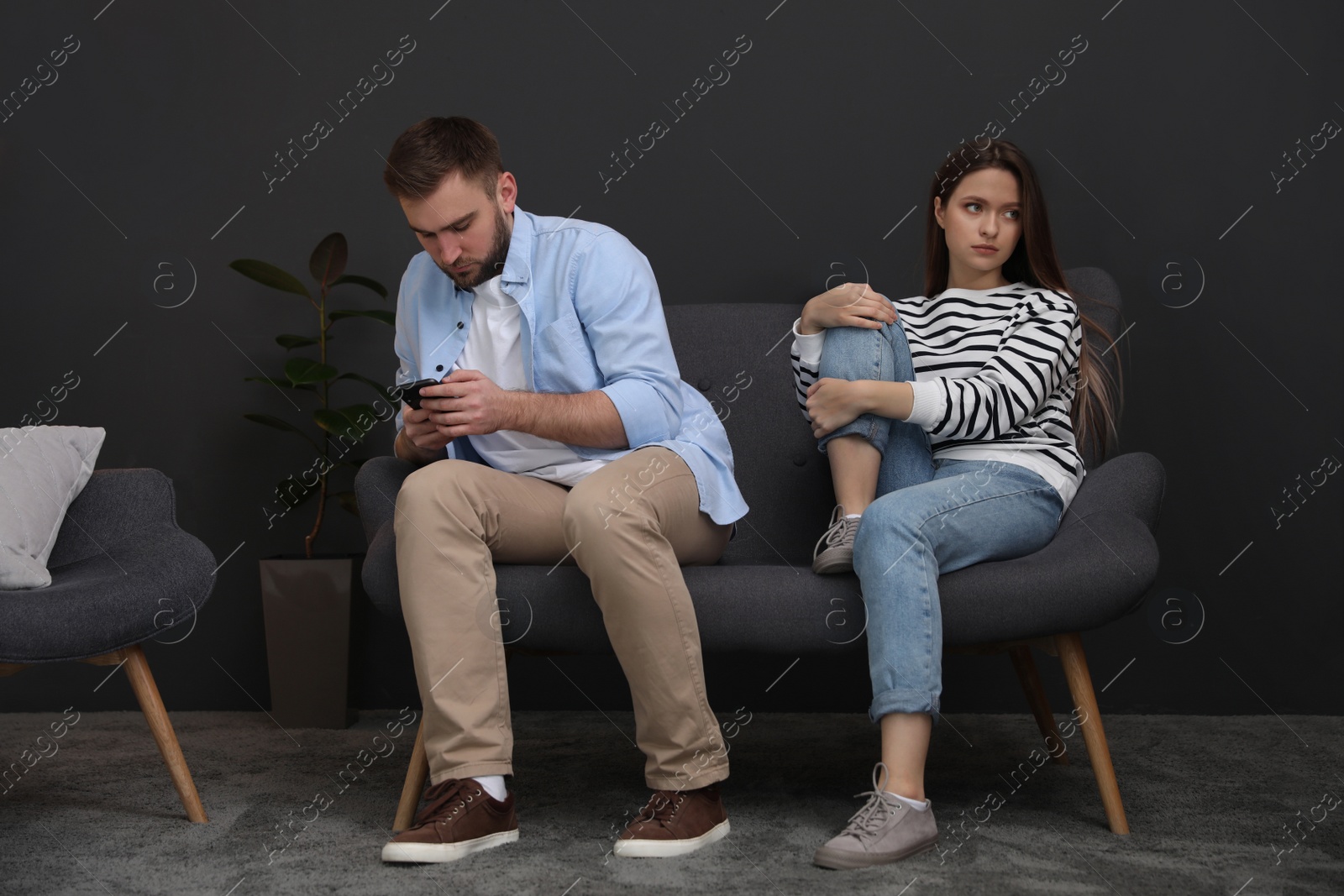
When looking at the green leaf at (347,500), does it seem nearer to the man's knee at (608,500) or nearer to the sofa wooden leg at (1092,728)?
the man's knee at (608,500)

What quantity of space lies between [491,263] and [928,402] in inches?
27.4

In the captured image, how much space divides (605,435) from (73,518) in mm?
953

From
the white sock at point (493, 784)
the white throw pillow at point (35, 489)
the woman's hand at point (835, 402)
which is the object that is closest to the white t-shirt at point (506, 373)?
the woman's hand at point (835, 402)

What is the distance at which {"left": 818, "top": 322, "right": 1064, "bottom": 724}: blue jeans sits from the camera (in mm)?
1464

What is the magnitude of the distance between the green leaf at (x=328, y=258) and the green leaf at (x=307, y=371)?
20cm

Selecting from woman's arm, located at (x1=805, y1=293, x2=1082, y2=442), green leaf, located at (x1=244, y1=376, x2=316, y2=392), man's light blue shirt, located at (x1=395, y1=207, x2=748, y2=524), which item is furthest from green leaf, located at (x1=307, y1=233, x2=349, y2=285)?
woman's arm, located at (x1=805, y1=293, x2=1082, y2=442)

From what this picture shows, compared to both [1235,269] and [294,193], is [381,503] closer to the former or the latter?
[294,193]

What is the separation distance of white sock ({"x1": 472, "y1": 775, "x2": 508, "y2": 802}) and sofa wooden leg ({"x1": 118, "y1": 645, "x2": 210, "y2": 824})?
1.65 ft

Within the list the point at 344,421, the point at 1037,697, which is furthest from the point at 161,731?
the point at 1037,697

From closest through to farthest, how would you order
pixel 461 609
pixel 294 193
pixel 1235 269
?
pixel 461 609 → pixel 1235 269 → pixel 294 193

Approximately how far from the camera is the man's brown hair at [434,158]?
1.63 m

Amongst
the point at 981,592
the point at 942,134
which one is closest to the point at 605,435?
Result: the point at 981,592

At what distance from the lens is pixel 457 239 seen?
1678mm

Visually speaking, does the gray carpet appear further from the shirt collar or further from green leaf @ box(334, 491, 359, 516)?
the shirt collar
